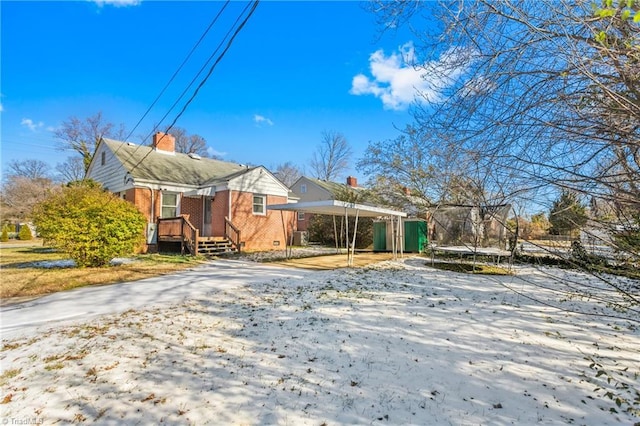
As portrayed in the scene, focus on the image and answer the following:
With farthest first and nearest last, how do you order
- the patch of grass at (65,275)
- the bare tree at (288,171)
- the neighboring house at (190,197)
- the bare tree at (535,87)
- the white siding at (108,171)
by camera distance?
the bare tree at (288,171) < the white siding at (108,171) < the neighboring house at (190,197) < the patch of grass at (65,275) < the bare tree at (535,87)

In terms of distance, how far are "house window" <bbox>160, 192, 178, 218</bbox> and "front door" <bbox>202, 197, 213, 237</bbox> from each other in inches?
63.0

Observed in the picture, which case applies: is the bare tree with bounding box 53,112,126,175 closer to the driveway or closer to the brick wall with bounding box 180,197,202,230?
the brick wall with bounding box 180,197,202,230

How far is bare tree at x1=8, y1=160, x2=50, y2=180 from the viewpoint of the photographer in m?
38.4

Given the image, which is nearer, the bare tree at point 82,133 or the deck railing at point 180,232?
the deck railing at point 180,232

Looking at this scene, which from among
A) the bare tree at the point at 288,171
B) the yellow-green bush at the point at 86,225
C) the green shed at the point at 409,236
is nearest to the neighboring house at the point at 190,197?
the yellow-green bush at the point at 86,225

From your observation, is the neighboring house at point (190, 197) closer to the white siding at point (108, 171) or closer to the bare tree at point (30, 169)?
the white siding at point (108, 171)

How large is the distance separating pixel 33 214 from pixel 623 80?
1325cm

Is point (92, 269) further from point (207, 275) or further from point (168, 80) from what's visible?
point (168, 80)

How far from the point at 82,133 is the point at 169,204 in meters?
20.1

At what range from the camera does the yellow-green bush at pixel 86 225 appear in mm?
9555

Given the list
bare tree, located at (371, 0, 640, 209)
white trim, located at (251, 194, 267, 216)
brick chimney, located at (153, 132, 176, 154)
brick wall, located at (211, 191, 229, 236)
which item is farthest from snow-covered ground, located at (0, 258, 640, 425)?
brick chimney, located at (153, 132, 176, 154)

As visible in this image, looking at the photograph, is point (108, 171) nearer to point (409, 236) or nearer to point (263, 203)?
point (263, 203)

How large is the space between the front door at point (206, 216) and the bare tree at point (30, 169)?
114 ft

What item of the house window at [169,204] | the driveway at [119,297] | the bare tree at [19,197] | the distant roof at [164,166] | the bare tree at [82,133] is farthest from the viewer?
the bare tree at [19,197]
